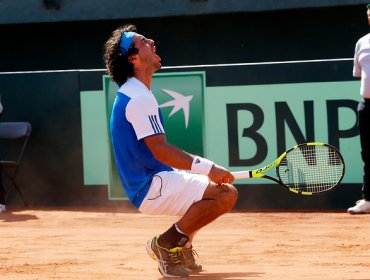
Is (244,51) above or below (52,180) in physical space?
above

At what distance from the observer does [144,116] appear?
6.39 meters

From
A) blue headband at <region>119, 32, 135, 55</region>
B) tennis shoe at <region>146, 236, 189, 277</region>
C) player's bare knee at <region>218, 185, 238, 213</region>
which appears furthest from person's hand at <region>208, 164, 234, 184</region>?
blue headband at <region>119, 32, 135, 55</region>

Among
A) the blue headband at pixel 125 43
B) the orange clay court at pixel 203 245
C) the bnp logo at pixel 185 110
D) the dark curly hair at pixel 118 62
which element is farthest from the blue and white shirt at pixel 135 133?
the bnp logo at pixel 185 110

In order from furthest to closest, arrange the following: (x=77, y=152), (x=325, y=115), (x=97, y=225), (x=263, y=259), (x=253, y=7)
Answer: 1. (x=253, y=7)
2. (x=77, y=152)
3. (x=325, y=115)
4. (x=97, y=225)
5. (x=263, y=259)

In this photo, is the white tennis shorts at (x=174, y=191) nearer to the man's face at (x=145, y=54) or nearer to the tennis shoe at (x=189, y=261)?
the tennis shoe at (x=189, y=261)

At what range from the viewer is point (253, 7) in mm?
15992

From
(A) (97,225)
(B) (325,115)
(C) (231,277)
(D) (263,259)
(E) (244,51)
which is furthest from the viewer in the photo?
(E) (244,51)

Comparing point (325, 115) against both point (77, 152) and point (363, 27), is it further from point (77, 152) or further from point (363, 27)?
point (363, 27)

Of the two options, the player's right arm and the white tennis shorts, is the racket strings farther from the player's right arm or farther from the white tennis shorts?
the player's right arm

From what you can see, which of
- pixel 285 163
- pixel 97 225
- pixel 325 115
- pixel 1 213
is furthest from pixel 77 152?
pixel 285 163

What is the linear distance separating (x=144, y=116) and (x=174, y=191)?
1.75 feet

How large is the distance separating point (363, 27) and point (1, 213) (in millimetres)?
7453

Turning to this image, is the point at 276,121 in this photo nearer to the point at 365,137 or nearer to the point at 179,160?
the point at 365,137

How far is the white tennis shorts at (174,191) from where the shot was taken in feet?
21.4
